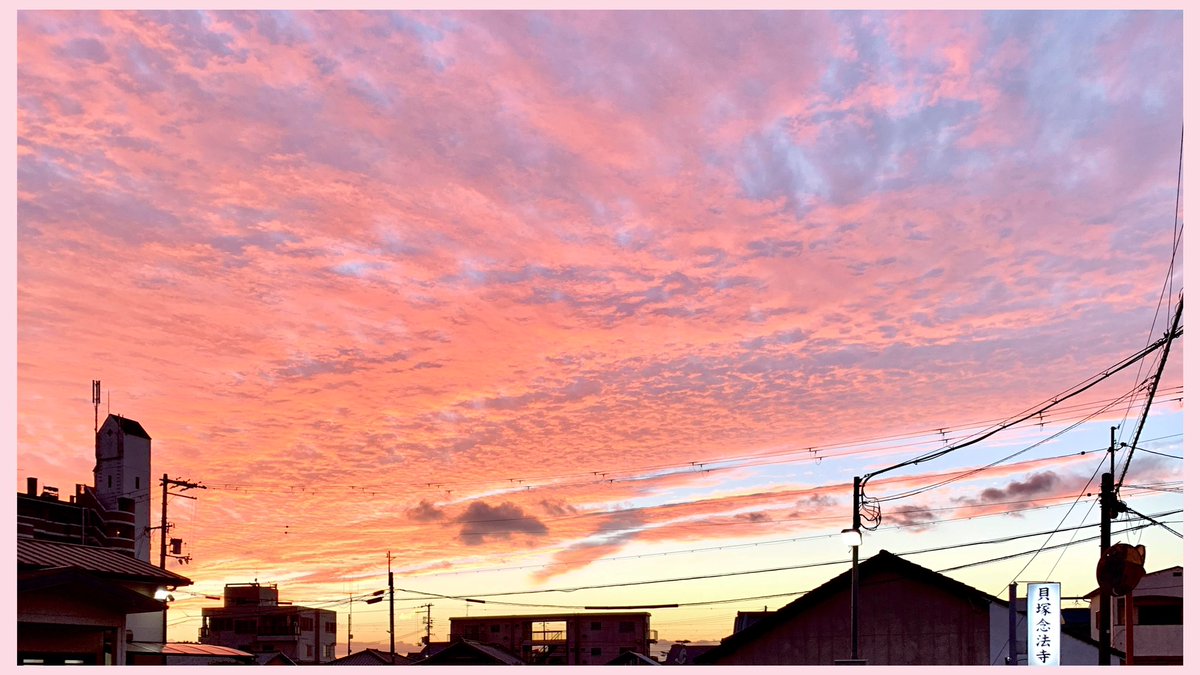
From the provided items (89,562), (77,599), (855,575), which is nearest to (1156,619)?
(855,575)

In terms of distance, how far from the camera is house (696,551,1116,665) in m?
37.1

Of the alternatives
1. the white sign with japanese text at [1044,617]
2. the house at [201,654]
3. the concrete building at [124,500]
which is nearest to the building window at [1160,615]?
the white sign with japanese text at [1044,617]

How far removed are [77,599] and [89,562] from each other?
2.78 ft

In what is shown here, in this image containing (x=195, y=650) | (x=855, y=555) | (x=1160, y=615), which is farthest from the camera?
(x=1160, y=615)

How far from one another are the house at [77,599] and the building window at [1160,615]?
5629 centimetres

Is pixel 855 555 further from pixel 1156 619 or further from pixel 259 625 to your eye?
pixel 259 625

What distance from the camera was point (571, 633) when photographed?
387ft

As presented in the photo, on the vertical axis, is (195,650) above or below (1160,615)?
below

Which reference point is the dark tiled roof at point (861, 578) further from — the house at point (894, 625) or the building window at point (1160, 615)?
the building window at point (1160, 615)

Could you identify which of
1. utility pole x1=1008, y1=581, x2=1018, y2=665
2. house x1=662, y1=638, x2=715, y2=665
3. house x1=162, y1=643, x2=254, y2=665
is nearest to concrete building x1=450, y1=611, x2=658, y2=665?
house x1=662, y1=638, x2=715, y2=665

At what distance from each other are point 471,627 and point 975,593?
101 metres

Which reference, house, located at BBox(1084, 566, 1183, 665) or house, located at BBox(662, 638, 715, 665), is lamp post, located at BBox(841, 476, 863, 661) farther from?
house, located at BBox(662, 638, 715, 665)

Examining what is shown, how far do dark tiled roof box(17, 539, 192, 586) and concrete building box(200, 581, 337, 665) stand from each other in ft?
324

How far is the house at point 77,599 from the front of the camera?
1973cm
